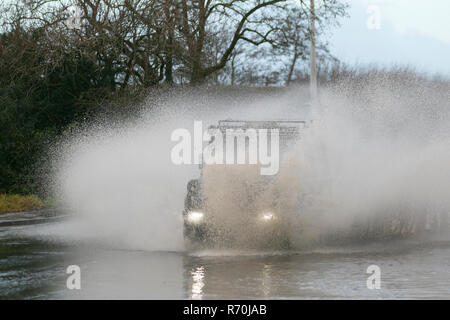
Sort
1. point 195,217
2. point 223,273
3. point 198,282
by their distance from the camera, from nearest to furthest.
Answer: point 198,282 < point 223,273 < point 195,217

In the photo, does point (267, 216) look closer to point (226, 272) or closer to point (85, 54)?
point (226, 272)

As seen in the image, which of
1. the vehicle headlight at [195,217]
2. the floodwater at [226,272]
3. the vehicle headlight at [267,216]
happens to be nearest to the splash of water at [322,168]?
the vehicle headlight at [267,216]

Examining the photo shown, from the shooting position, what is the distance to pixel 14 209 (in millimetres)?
24438

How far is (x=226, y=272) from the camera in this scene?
11242 millimetres

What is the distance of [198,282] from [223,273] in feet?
A: 2.69

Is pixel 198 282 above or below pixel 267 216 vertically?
below

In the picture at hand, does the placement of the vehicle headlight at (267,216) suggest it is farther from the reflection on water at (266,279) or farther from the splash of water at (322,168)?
the reflection on water at (266,279)

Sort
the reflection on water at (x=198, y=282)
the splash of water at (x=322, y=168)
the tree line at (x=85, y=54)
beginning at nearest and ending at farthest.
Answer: the reflection on water at (x=198, y=282), the splash of water at (x=322, y=168), the tree line at (x=85, y=54)

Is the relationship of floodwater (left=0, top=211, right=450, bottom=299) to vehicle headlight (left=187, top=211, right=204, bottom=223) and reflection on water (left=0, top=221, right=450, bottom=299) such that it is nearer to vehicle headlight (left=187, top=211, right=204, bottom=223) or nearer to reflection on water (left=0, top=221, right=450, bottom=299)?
reflection on water (left=0, top=221, right=450, bottom=299)

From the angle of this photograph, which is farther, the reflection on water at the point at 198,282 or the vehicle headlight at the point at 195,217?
the vehicle headlight at the point at 195,217

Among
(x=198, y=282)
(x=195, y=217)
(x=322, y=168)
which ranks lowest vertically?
(x=198, y=282)

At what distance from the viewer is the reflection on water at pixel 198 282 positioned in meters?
9.38

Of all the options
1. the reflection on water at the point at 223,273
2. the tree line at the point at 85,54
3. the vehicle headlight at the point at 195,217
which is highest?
the tree line at the point at 85,54

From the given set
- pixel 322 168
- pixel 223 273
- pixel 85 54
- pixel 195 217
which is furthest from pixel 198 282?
pixel 85 54
